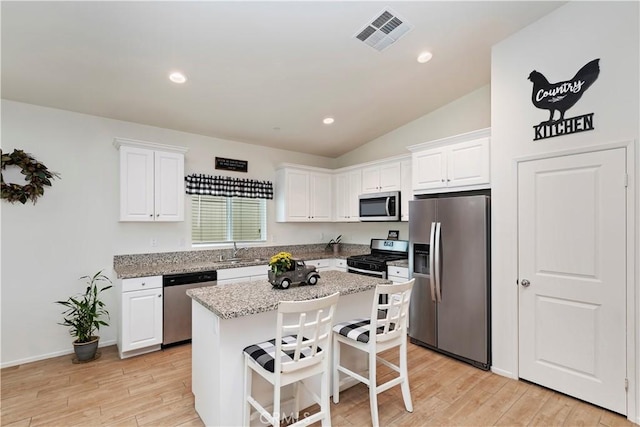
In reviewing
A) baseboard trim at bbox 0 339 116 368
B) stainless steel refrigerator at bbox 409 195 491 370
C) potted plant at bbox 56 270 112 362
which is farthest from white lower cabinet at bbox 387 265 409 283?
baseboard trim at bbox 0 339 116 368

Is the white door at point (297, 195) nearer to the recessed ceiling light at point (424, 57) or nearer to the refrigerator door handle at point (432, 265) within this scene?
the refrigerator door handle at point (432, 265)

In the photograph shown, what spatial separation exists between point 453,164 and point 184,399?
357 cm

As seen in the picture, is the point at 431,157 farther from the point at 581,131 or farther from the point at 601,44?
the point at 601,44

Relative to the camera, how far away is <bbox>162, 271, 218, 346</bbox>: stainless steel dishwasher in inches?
138

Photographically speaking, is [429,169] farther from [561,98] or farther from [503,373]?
[503,373]

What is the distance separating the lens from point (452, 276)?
10.8 ft

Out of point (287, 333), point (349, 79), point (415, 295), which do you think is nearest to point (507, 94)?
point (349, 79)

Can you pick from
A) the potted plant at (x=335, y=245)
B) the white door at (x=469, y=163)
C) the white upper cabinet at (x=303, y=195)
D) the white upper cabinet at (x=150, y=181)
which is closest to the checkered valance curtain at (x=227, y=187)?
the white upper cabinet at (x=303, y=195)

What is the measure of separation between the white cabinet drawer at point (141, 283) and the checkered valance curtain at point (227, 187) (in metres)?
1.33

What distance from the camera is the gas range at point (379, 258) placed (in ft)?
13.7

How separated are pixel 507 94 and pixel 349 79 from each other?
162cm

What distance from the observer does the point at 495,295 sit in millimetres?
3047

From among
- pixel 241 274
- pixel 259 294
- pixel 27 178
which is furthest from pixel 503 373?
pixel 27 178

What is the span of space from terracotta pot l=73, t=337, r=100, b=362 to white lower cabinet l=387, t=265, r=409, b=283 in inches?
138
